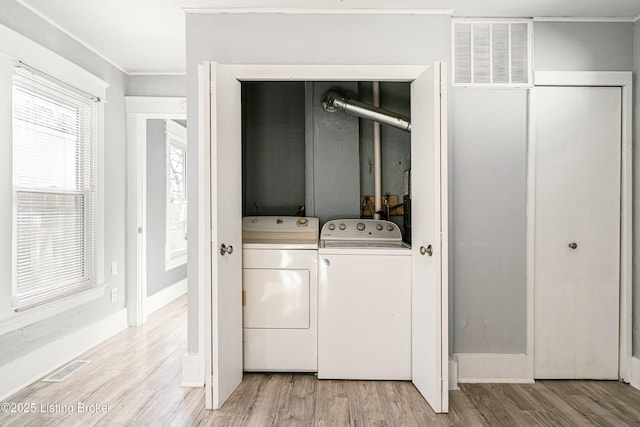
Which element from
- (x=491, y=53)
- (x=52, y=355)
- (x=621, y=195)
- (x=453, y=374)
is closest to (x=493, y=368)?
(x=453, y=374)

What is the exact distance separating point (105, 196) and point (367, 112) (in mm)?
2369

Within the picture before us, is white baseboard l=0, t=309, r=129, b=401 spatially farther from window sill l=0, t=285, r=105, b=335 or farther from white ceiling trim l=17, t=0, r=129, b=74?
white ceiling trim l=17, t=0, r=129, b=74

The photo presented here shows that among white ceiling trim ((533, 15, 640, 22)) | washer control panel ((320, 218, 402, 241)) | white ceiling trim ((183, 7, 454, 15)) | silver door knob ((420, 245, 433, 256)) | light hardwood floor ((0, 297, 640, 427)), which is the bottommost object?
light hardwood floor ((0, 297, 640, 427))

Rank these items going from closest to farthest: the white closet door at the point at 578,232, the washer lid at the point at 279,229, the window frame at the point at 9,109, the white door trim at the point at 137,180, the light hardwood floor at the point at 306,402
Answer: the light hardwood floor at the point at 306,402, the window frame at the point at 9,109, the white closet door at the point at 578,232, the washer lid at the point at 279,229, the white door trim at the point at 137,180

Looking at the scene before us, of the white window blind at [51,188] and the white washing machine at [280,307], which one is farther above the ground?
the white window blind at [51,188]

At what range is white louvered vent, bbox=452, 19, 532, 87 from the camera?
8.48 ft

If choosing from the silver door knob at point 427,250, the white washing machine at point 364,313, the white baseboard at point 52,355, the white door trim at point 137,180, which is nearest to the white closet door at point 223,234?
the white washing machine at point 364,313

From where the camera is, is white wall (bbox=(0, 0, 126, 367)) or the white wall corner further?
the white wall corner

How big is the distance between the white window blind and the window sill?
0.15 ft

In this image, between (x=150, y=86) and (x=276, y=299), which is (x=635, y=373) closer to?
(x=276, y=299)

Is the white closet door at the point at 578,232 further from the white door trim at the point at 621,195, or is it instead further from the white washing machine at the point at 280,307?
the white washing machine at the point at 280,307

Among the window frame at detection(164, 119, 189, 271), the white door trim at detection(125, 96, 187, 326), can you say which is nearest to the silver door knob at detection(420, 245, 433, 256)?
the white door trim at detection(125, 96, 187, 326)

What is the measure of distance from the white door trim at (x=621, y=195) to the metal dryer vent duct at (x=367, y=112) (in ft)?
2.89

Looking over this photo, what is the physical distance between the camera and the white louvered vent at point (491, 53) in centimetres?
258
